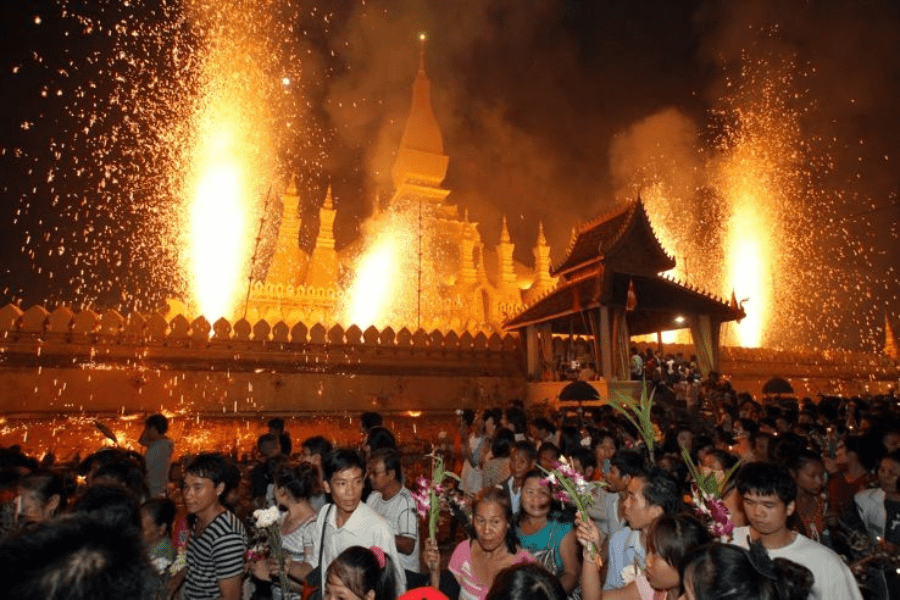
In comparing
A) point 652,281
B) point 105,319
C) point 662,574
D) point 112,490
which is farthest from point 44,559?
point 652,281

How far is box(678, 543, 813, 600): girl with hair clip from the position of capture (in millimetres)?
2123

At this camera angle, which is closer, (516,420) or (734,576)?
(734,576)

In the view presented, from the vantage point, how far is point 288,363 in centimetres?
1605

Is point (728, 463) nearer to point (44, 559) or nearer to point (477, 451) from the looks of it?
point (477, 451)

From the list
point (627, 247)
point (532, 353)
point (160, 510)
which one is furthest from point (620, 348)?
point (160, 510)

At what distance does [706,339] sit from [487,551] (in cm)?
1721

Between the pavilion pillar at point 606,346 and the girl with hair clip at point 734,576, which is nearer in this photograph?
the girl with hair clip at point 734,576

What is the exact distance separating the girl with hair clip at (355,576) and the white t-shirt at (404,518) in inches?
68.9

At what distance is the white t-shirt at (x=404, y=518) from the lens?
442 cm

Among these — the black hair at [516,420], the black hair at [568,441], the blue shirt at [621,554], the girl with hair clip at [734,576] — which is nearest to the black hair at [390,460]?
the blue shirt at [621,554]

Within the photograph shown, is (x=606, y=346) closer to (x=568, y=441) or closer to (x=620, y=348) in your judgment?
(x=620, y=348)

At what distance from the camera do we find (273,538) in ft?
11.7

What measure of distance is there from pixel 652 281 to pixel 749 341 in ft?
97.1

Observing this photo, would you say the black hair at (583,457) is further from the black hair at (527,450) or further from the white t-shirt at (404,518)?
the white t-shirt at (404,518)
